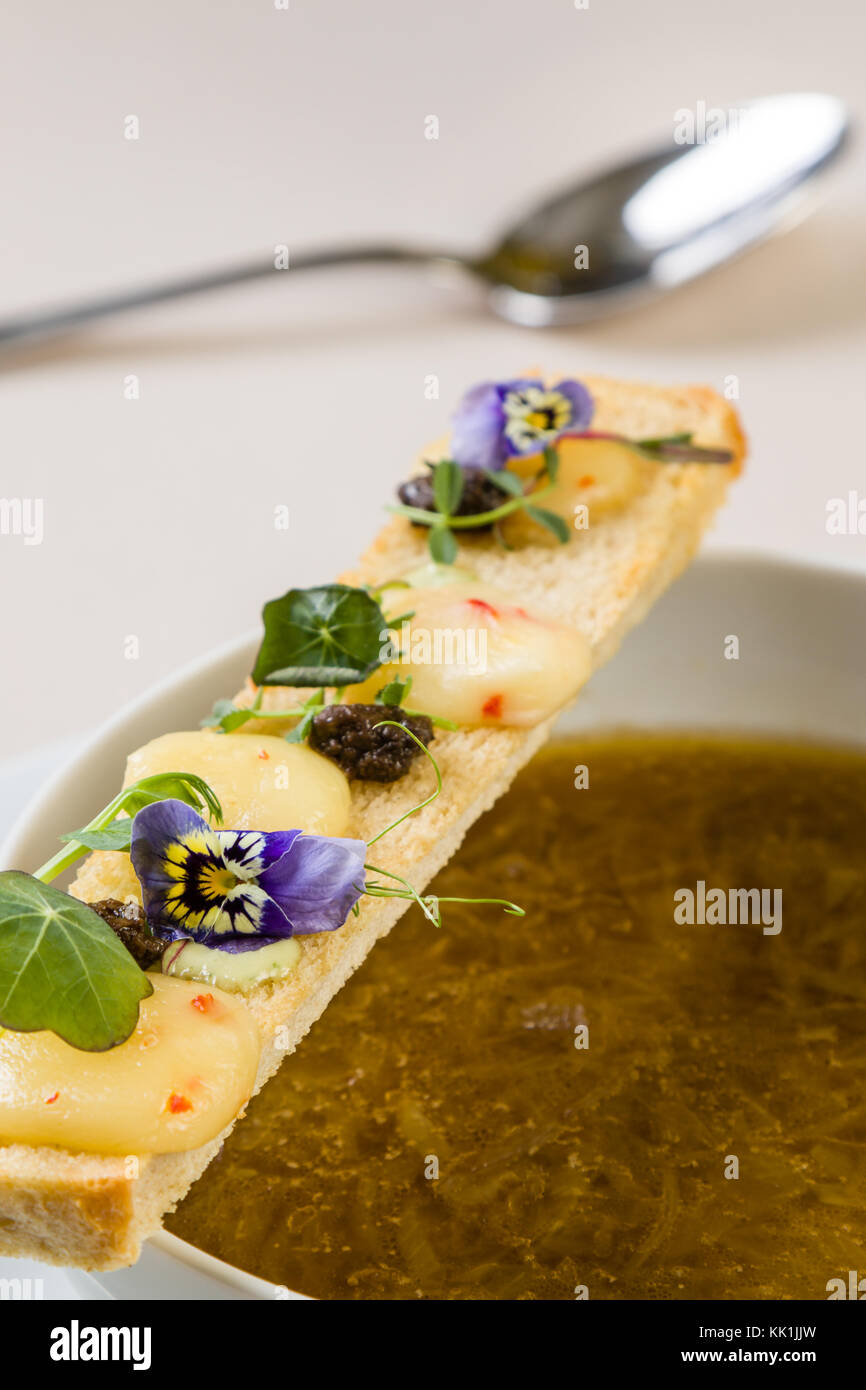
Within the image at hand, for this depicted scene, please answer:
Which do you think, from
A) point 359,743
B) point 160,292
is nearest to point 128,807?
point 359,743

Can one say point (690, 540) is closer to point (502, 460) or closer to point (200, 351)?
point (502, 460)

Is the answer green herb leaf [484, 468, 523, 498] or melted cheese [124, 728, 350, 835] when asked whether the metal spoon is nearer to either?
green herb leaf [484, 468, 523, 498]

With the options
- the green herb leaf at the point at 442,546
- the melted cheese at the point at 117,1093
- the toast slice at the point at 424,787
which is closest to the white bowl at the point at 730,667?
the toast slice at the point at 424,787

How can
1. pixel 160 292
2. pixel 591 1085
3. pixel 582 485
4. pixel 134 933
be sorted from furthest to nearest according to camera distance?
pixel 160 292 → pixel 582 485 → pixel 591 1085 → pixel 134 933

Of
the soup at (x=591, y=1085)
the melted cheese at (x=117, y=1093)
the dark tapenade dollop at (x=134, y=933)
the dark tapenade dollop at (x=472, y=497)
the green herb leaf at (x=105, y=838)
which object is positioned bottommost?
the soup at (x=591, y=1085)

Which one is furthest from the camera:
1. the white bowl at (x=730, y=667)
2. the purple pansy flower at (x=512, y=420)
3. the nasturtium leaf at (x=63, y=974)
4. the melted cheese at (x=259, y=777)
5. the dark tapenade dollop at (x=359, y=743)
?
the purple pansy flower at (x=512, y=420)

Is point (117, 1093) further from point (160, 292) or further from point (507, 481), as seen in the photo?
point (160, 292)

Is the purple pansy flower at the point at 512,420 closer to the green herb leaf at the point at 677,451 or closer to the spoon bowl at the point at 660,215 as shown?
the green herb leaf at the point at 677,451
